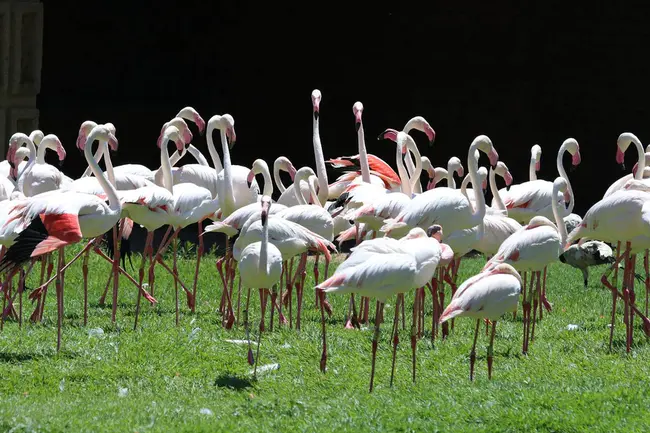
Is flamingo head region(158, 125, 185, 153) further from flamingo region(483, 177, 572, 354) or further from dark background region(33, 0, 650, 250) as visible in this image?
dark background region(33, 0, 650, 250)

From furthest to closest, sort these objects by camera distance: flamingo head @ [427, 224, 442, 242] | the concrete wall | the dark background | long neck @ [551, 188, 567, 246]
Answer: the dark background < the concrete wall < long neck @ [551, 188, 567, 246] < flamingo head @ [427, 224, 442, 242]

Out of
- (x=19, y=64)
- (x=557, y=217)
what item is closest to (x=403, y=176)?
(x=557, y=217)

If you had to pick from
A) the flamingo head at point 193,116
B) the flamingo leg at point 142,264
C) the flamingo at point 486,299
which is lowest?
the flamingo leg at point 142,264

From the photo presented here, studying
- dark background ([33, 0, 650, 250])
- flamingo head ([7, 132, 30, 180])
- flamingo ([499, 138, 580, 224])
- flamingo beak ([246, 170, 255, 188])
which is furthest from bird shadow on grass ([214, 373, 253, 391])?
dark background ([33, 0, 650, 250])

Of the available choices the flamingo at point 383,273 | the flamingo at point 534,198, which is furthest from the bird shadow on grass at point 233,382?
the flamingo at point 534,198

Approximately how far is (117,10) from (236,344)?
24.0 feet

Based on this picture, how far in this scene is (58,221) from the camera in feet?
21.1

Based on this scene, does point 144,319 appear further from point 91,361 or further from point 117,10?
point 117,10

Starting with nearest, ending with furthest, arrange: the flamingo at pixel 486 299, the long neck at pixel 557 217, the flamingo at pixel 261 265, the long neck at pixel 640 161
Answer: the flamingo at pixel 486 299 < the flamingo at pixel 261 265 < the long neck at pixel 557 217 < the long neck at pixel 640 161

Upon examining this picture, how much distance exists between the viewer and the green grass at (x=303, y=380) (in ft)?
17.0

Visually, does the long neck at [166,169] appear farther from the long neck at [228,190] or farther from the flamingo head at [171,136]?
the long neck at [228,190]

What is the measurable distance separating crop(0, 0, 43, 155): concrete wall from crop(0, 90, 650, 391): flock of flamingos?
7.01 feet

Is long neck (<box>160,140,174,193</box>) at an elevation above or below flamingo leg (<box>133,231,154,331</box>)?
above

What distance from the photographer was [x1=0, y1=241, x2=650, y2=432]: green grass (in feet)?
17.0
